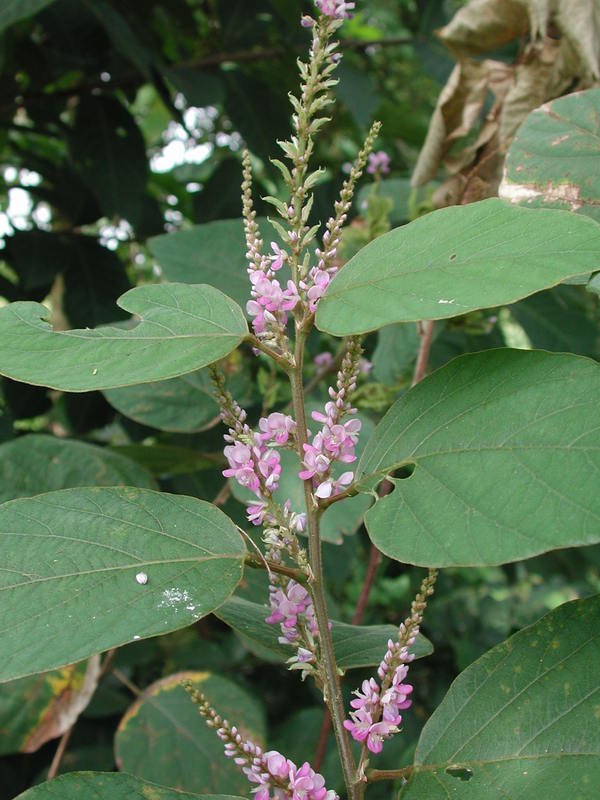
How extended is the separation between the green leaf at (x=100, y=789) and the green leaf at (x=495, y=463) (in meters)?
0.25

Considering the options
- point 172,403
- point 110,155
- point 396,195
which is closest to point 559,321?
point 396,195

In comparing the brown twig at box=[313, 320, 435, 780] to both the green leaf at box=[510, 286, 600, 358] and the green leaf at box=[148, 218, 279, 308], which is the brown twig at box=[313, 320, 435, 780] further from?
the green leaf at box=[510, 286, 600, 358]

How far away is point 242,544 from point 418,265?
0.23 meters

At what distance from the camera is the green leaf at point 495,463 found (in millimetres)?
477

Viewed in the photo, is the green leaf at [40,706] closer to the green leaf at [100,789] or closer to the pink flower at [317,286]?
the green leaf at [100,789]

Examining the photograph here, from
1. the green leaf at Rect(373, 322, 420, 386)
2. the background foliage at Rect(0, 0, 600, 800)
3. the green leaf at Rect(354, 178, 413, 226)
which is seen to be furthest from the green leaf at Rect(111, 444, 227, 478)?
the green leaf at Rect(354, 178, 413, 226)

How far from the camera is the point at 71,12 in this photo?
5.33 ft

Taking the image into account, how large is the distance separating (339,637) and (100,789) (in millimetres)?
214

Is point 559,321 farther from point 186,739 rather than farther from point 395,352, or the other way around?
point 186,739

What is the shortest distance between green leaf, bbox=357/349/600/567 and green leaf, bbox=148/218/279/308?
0.57 metres

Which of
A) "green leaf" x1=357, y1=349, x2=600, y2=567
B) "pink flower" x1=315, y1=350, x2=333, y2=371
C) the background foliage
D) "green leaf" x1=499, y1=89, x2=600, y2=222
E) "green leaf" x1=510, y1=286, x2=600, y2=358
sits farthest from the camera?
"green leaf" x1=510, y1=286, x2=600, y2=358

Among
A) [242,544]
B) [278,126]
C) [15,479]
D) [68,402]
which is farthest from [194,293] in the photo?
[278,126]

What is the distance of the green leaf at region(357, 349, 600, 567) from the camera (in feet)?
1.56

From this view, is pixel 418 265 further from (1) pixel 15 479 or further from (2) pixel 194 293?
(1) pixel 15 479
